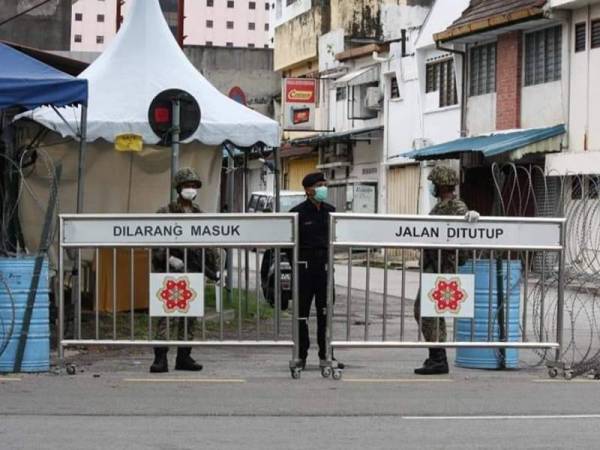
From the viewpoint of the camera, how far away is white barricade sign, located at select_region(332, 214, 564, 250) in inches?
451

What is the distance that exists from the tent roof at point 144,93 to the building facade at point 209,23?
107914 mm

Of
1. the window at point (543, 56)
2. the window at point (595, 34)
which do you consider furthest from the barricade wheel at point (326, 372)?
the window at point (543, 56)

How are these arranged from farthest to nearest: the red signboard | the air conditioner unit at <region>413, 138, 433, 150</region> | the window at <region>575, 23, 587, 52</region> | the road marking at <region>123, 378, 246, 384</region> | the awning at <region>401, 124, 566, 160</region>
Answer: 1. the red signboard
2. the air conditioner unit at <region>413, 138, 433, 150</region>
3. the awning at <region>401, 124, 566, 160</region>
4. the window at <region>575, 23, 587, 52</region>
5. the road marking at <region>123, 378, 246, 384</region>

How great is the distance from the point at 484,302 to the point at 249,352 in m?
2.96

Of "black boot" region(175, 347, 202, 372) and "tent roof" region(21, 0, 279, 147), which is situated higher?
"tent roof" region(21, 0, 279, 147)

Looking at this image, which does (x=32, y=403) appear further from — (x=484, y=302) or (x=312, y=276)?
(x=484, y=302)

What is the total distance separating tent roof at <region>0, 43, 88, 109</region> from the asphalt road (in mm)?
2715

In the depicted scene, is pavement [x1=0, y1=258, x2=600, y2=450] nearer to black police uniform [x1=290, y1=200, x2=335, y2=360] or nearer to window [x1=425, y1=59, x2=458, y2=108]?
black police uniform [x1=290, y1=200, x2=335, y2=360]

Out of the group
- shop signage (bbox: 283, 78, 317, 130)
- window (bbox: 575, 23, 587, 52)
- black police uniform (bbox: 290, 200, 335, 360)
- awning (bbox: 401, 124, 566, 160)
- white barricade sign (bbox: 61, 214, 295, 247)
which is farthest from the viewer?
shop signage (bbox: 283, 78, 317, 130)

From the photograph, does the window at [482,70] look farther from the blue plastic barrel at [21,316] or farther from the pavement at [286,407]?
the blue plastic barrel at [21,316]

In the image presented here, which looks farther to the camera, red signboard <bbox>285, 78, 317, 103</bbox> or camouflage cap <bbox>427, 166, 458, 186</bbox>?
red signboard <bbox>285, 78, 317, 103</bbox>

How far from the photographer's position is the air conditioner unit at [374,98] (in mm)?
41719

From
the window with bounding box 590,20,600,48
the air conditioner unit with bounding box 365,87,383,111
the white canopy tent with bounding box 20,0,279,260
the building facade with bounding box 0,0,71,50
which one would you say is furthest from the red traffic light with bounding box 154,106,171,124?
the air conditioner unit with bounding box 365,87,383,111

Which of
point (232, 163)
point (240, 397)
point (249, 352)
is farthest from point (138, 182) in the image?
point (240, 397)
